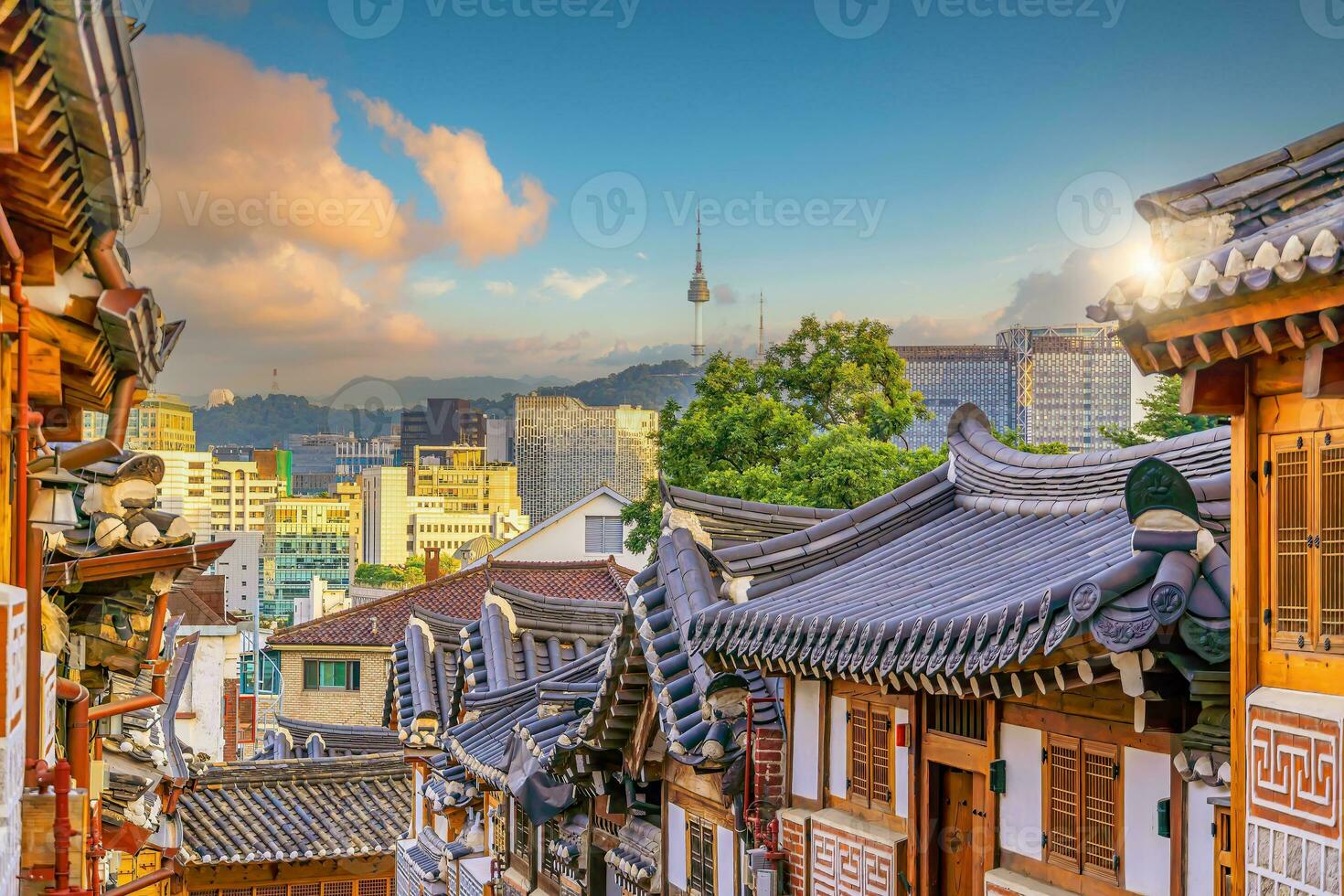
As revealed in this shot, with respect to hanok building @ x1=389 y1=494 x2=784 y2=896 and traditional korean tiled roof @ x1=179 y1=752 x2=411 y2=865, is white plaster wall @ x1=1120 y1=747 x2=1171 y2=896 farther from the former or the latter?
traditional korean tiled roof @ x1=179 y1=752 x2=411 y2=865

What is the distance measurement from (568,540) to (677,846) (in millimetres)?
45549

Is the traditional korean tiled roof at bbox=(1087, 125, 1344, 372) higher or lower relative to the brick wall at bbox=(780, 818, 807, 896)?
higher

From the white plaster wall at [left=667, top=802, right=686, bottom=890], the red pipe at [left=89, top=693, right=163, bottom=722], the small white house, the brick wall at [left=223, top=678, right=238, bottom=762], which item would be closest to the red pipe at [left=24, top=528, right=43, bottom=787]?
the red pipe at [left=89, top=693, right=163, bottom=722]

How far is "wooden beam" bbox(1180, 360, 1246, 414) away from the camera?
26.9 feet

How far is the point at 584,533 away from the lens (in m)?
64.4

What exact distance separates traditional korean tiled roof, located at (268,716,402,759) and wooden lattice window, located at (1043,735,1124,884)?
3552cm

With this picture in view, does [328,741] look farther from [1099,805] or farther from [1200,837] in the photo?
[1200,837]

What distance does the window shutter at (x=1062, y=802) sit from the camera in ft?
36.6

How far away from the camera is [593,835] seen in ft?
72.3

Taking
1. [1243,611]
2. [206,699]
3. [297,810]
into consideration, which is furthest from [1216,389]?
[206,699]

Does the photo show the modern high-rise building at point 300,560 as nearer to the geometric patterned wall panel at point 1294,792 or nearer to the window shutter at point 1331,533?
the geometric patterned wall panel at point 1294,792

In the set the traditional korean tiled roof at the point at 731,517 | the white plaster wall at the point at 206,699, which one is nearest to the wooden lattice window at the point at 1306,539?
the traditional korean tiled roof at the point at 731,517

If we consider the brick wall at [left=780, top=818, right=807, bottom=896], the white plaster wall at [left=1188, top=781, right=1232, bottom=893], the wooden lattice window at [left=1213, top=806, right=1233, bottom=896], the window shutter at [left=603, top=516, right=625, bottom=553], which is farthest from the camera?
the window shutter at [left=603, top=516, right=625, bottom=553]

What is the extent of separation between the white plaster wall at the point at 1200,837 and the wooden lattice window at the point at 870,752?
4153 mm
